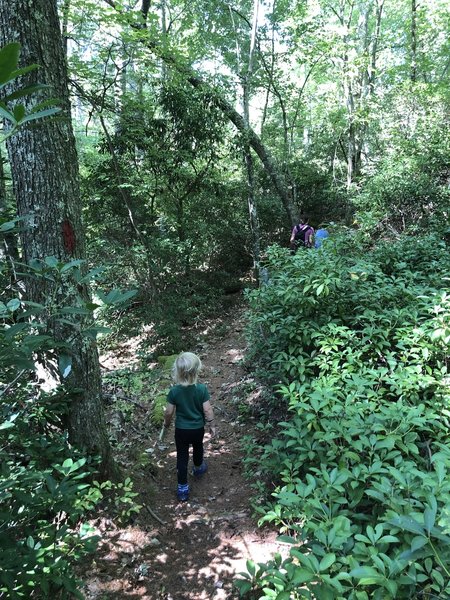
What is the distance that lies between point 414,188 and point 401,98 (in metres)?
4.17

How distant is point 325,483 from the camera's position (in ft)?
7.22

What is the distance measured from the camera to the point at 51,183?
2.69 meters

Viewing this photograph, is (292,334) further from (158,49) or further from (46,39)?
(158,49)

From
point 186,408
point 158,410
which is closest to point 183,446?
point 186,408

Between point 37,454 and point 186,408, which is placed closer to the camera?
point 37,454

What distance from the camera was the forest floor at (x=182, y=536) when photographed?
277 centimetres

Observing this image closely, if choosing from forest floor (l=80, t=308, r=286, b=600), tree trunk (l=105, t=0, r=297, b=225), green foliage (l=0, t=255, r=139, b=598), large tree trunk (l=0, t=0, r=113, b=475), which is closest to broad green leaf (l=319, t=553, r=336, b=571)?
green foliage (l=0, t=255, r=139, b=598)

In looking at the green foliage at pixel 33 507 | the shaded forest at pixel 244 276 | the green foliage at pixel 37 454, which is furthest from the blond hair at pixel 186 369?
the green foliage at pixel 33 507

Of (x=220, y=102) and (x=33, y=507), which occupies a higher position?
(x=220, y=102)

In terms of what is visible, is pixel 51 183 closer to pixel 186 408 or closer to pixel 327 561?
pixel 186 408

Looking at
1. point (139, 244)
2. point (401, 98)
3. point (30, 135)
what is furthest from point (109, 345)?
point (401, 98)

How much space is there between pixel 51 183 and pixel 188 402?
239 centimetres

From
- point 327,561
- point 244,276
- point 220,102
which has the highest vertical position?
point 220,102

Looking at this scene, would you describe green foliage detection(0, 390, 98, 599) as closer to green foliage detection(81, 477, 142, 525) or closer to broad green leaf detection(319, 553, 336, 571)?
green foliage detection(81, 477, 142, 525)
